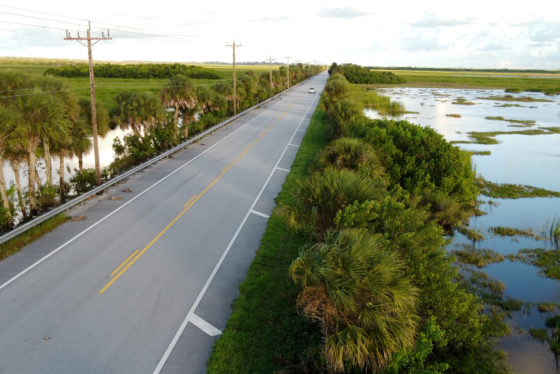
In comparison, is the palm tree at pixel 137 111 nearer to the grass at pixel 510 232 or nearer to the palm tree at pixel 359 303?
the grass at pixel 510 232

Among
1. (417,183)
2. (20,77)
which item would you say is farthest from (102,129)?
(417,183)

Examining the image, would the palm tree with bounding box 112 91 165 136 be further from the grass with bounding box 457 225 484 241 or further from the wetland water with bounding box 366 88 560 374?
the wetland water with bounding box 366 88 560 374

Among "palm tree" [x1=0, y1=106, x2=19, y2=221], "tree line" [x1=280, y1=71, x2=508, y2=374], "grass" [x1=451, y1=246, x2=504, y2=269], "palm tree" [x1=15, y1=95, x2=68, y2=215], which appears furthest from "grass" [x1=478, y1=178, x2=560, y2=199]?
"palm tree" [x1=0, y1=106, x2=19, y2=221]

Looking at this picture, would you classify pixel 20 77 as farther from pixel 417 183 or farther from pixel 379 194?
pixel 417 183

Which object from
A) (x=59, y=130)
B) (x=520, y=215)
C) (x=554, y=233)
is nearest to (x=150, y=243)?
(x=59, y=130)

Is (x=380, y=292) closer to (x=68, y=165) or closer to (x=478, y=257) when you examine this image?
(x=478, y=257)
